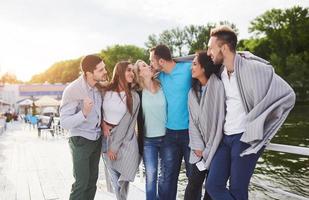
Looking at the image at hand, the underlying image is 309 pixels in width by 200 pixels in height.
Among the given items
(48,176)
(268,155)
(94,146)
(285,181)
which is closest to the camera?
(94,146)

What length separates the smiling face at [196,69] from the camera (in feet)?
10.9

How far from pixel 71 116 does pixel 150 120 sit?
71 centimetres

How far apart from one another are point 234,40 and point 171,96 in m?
0.88

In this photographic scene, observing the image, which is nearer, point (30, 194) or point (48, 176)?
point (30, 194)

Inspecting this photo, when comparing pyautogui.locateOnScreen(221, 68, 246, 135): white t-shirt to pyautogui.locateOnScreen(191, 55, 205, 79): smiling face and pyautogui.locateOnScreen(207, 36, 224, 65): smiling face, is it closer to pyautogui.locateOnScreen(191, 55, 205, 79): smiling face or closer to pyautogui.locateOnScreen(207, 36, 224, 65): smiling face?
pyautogui.locateOnScreen(207, 36, 224, 65): smiling face

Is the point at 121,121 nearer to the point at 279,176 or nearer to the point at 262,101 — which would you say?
the point at 262,101

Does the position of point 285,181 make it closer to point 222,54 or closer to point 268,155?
point 268,155

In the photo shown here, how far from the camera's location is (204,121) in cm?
315

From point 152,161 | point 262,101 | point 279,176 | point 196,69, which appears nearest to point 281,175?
point 279,176

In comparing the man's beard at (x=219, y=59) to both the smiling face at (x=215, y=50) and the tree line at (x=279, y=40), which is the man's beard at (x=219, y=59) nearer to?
the smiling face at (x=215, y=50)

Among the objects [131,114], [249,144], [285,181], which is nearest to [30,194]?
[131,114]

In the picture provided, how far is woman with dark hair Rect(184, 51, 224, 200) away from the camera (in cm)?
306

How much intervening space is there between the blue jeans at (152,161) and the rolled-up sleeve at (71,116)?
65 centimetres

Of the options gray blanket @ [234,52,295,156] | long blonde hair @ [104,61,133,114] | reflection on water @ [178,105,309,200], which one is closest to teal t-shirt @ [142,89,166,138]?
long blonde hair @ [104,61,133,114]
